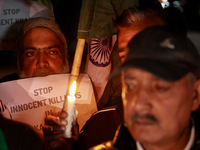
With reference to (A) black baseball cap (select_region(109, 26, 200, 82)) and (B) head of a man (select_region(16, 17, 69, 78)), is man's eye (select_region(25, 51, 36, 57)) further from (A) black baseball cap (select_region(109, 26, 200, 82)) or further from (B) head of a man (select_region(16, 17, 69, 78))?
(A) black baseball cap (select_region(109, 26, 200, 82))

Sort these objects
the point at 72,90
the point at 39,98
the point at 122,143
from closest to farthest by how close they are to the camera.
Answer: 1. the point at 122,143
2. the point at 72,90
3. the point at 39,98

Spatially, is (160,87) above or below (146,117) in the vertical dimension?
above

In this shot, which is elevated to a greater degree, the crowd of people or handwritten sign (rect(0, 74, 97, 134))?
the crowd of people

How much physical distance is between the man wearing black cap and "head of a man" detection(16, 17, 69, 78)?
76.3 inches

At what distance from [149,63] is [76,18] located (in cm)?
359

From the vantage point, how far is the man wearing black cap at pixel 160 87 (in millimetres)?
1697

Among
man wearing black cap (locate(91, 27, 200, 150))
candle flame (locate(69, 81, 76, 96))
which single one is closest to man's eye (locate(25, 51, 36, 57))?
candle flame (locate(69, 81, 76, 96))

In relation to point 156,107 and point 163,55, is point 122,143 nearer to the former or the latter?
point 156,107

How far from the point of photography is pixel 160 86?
5.65ft

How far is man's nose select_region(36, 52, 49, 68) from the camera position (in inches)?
141

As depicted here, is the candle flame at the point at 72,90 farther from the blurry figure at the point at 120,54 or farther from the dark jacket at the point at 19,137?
the blurry figure at the point at 120,54

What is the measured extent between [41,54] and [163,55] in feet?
7.10

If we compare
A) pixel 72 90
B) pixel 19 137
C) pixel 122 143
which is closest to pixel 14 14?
pixel 72 90

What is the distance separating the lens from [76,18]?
16.9 ft
